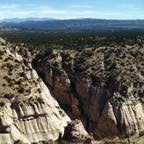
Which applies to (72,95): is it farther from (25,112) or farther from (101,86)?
(25,112)

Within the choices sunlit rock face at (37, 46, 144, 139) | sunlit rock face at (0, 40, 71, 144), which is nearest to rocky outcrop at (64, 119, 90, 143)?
sunlit rock face at (0, 40, 71, 144)

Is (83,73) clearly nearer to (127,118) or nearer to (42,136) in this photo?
(127,118)

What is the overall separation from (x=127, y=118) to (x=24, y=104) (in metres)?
27.8

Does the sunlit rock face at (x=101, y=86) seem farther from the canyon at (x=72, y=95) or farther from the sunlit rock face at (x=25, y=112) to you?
the sunlit rock face at (x=25, y=112)

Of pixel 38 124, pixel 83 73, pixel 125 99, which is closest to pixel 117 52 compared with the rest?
pixel 83 73

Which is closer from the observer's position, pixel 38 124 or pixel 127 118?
pixel 38 124

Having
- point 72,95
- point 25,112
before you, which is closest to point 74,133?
point 25,112

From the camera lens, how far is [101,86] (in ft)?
356

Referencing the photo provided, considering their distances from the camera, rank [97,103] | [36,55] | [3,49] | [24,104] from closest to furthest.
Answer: [24,104] → [3,49] → [97,103] → [36,55]

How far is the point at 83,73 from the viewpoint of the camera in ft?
371

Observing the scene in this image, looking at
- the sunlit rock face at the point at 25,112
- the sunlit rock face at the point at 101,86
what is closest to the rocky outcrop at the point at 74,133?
the sunlit rock face at the point at 25,112

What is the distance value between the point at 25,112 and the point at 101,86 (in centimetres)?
Answer: 3223

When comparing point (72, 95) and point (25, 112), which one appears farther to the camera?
point (72, 95)

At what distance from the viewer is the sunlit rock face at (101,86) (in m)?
99.9
